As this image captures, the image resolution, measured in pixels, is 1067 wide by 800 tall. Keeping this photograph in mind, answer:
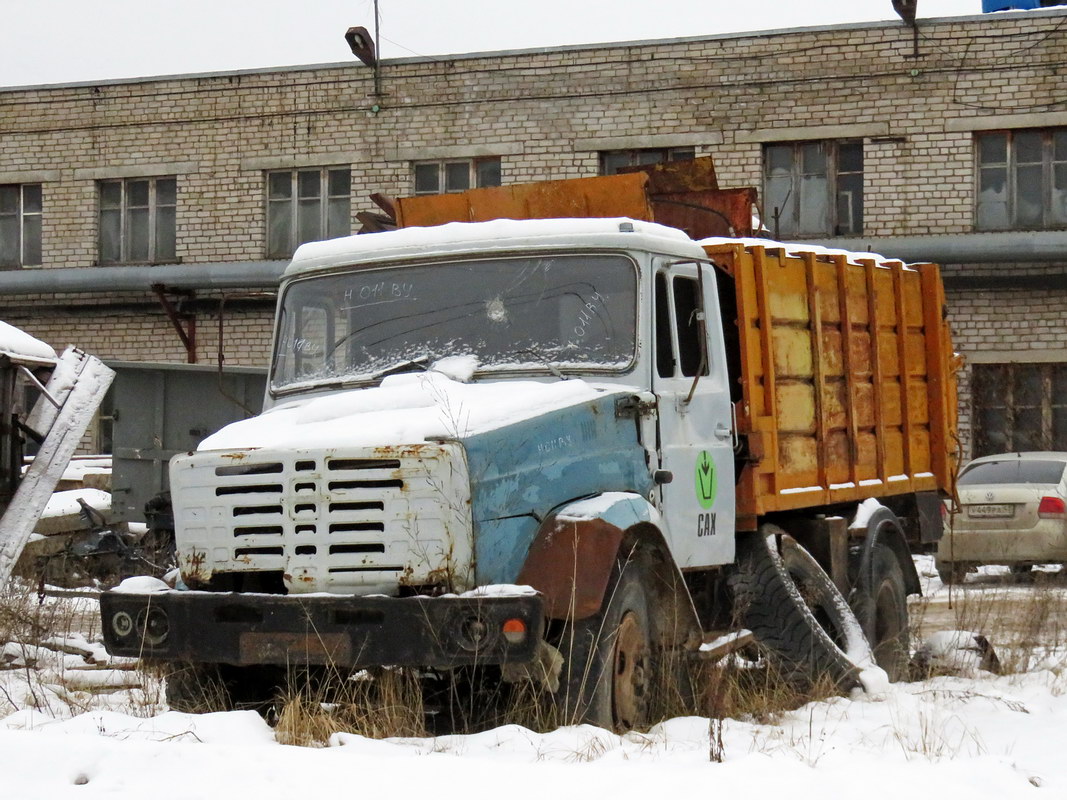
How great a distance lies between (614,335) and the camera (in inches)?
259

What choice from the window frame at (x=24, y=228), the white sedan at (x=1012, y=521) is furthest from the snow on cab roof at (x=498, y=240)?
the window frame at (x=24, y=228)

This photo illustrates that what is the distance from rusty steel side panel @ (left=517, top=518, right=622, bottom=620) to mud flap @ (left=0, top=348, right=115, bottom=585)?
15.2 ft

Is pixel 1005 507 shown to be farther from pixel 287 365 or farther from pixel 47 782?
pixel 47 782

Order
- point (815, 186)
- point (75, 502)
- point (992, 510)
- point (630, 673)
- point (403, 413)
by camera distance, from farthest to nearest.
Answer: point (815, 186) < point (75, 502) < point (992, 510) < point (630, 673) < point (403, 413)

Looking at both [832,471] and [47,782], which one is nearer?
[47,782]

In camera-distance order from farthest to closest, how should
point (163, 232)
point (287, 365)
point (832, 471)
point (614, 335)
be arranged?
point (163, 232) < point (832, 471) < point (287, 365) < point (614, 335)

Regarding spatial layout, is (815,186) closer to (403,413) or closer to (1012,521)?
(1012,521)

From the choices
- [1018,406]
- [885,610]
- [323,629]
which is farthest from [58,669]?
[1018,406]

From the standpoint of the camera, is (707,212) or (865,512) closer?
(707,212)

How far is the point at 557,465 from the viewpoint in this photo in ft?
19.4

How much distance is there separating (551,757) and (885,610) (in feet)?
13.4

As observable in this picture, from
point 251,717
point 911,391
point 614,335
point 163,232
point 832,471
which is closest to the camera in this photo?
point 251,717

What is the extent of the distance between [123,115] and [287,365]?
1645 centimetres

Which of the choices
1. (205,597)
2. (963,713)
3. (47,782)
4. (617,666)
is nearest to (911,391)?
(963,713)
